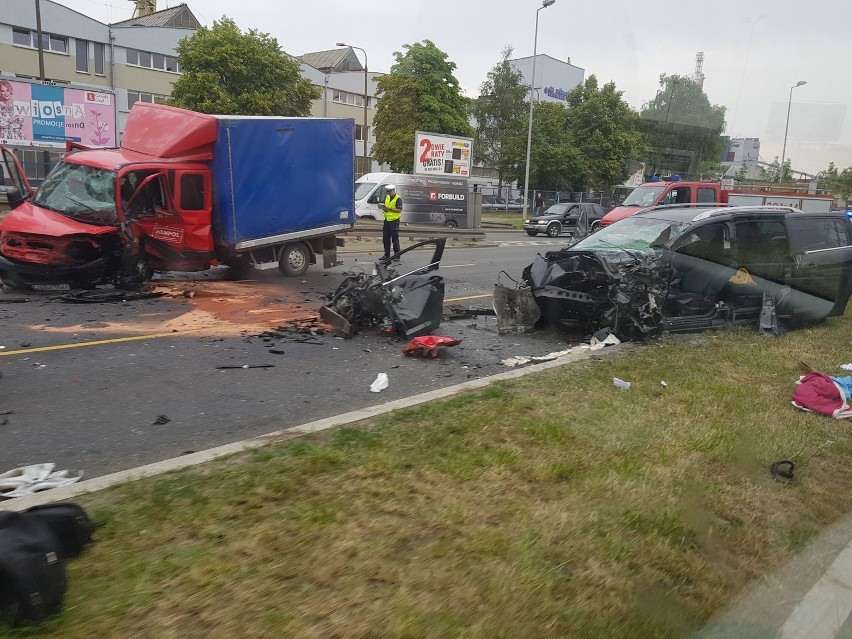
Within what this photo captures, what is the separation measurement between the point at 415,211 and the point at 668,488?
24.8m

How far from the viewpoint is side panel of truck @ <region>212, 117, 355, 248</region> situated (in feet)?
38.0

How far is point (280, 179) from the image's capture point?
1246cm

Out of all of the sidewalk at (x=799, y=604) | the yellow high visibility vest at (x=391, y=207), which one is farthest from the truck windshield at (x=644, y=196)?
the sidewalk at (x=799, y=604)

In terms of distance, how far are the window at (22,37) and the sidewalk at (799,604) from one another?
2016 inches

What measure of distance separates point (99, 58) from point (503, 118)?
93.4ft

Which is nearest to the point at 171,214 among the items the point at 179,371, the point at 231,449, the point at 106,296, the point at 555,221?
the point at 106,296

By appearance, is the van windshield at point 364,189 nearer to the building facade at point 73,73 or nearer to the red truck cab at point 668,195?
the red truck cab at point 668,195

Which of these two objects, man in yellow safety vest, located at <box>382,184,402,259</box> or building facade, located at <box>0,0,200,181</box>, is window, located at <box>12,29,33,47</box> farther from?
man in yellow safety vest, located at <box>382,184,402,259</box>

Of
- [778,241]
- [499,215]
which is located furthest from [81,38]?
[778,241]

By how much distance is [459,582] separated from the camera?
117 inches

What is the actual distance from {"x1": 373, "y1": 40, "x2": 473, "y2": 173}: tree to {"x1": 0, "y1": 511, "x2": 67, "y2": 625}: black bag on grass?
3639 cm

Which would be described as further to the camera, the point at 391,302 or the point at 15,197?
the point at 15,197

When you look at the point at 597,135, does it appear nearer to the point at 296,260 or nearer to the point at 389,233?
the point at 389,233

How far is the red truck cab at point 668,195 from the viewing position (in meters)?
18.7
